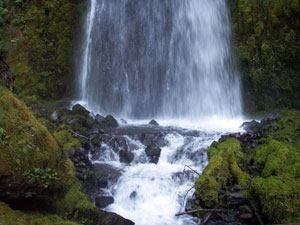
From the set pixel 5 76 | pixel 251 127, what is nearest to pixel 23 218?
pixel 5 76

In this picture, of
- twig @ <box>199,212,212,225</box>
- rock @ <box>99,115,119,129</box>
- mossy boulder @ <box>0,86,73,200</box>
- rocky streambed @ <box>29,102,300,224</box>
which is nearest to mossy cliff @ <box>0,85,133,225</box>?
mossy boulder @ <box>0,86,73,200</box>

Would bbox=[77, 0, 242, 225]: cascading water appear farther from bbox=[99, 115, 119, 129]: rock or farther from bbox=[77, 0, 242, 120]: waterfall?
bbox=[99, 115, 119, 129]: rock

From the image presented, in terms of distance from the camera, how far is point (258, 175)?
6.20m

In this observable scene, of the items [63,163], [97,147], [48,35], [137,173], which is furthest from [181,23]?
[63,163]

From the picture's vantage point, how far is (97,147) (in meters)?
8.86

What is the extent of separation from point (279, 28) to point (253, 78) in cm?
283

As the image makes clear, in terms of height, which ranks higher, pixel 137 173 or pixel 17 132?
pixel 17 132

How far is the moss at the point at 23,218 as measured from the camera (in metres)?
2.98

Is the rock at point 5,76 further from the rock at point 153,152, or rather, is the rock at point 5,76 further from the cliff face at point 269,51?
the cliff face at point 269,51

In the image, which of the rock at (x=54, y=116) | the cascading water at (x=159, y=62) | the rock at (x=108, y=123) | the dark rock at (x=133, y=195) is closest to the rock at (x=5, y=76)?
the dark rock at (x=133, y=195)

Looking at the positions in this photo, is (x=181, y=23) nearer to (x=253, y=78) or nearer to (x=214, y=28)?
(x=214, y=28)

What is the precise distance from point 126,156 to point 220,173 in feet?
10.8

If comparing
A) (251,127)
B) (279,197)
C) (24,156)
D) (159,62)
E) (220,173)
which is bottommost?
(279,197)

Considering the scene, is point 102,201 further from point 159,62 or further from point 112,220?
→ point 159,62
